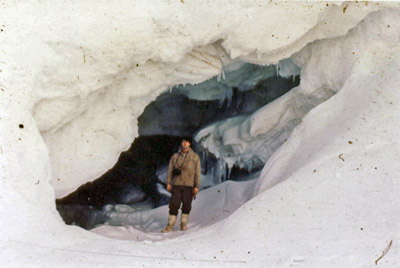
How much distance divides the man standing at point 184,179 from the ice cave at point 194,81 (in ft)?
1.13

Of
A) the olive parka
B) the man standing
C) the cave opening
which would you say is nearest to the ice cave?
the man standing

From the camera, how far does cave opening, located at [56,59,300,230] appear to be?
6055 mm

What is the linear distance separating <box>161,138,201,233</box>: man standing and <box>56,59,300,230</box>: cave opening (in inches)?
59.8

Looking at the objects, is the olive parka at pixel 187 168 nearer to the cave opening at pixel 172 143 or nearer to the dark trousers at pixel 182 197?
the dark trousers at pixel 182 197

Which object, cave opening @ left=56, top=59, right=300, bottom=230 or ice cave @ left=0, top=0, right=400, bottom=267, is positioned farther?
cave opening @ left=56, top=59, right=300, bottom=230

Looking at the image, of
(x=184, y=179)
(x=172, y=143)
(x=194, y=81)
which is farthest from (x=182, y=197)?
(x=172, y=143)

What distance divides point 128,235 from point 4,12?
2.22 metres

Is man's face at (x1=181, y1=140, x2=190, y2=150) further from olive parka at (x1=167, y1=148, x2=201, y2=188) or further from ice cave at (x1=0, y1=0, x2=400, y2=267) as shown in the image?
ice cave at (x1=0, y1=0, x2=400, y2=267)

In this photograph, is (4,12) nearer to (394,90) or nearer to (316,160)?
(316,160)

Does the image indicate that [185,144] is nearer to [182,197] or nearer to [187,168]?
[187,168]

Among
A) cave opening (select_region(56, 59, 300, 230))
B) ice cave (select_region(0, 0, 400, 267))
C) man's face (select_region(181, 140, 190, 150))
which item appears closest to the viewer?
ice cave (select_region(0, 0, 400, 267))

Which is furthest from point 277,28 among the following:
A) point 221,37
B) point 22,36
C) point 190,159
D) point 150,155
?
point 150,155

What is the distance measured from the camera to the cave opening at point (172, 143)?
605 cm

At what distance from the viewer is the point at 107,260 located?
2586 millimetres
